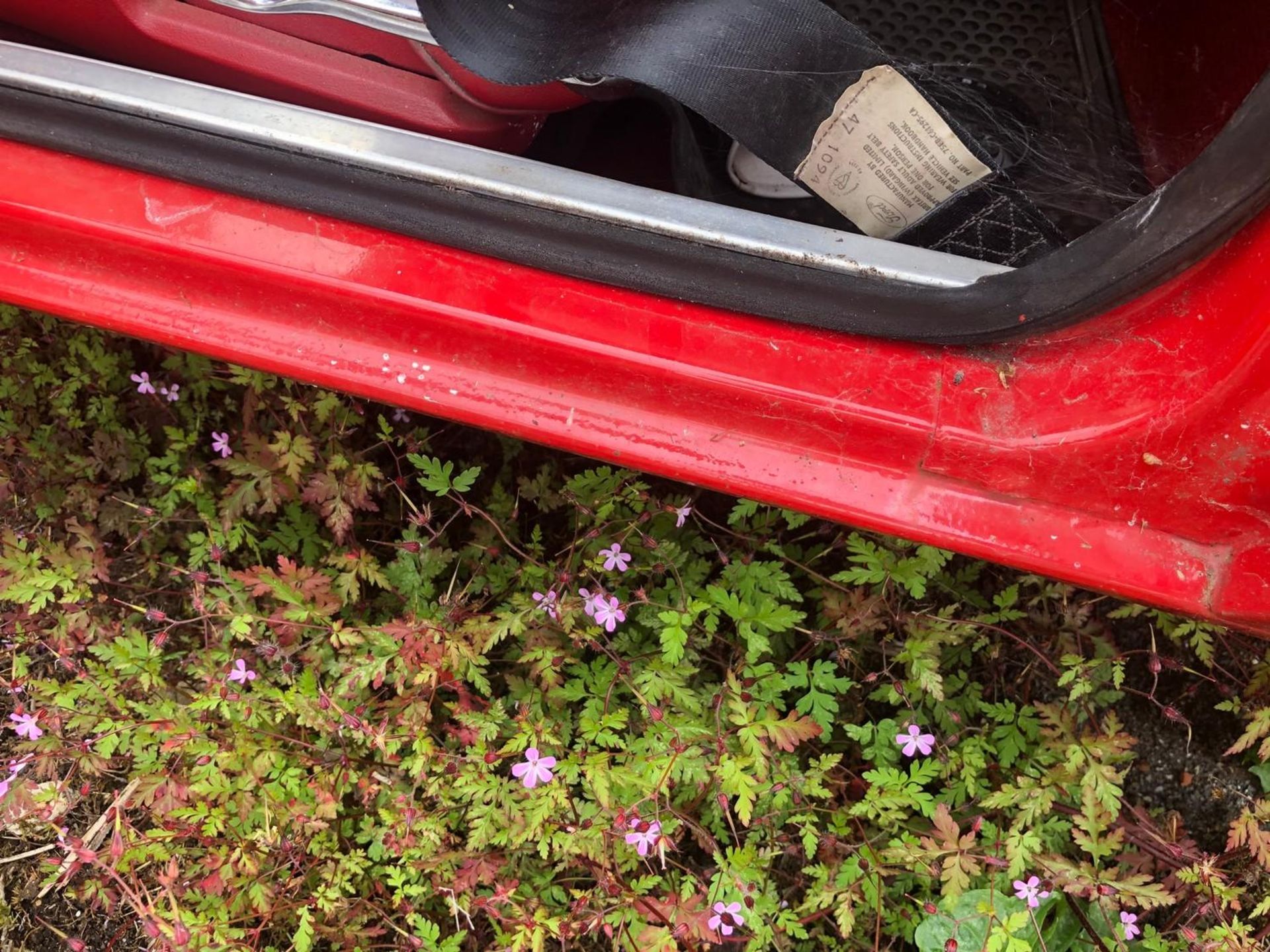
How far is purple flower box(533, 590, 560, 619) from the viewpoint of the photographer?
1763mm

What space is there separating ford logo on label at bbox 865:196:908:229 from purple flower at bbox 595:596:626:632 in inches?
32.8

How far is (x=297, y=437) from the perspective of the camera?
74.9 inches

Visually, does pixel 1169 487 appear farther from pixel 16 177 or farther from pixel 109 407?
pixel 109 407

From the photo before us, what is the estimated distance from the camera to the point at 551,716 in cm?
187

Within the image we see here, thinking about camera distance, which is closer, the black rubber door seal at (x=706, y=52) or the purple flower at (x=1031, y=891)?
the black rubber door seal at (x=706, y=52)

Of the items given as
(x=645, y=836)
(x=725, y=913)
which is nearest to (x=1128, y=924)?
(x=725, y=913)

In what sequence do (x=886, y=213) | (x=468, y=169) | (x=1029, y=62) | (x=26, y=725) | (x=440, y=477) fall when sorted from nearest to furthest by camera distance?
(x=468, y=169) < (x=886, y=213) < (x=26, y=725) < (x=440, y=477) < (x=1029, y=62)

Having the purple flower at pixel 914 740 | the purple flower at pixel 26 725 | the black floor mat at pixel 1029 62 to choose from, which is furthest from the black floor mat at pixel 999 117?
the purple flower at pixel 26 725

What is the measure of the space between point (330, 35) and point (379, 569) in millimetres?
1048

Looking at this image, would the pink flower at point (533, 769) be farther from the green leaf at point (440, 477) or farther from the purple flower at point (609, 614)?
the green leaf at point (440, 477)

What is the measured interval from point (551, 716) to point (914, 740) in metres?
0.73

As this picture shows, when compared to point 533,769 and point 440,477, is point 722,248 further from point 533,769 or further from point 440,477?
point 533,769

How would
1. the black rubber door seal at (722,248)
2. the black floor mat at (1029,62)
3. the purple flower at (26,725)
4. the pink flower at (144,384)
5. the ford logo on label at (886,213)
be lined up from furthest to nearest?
1. the pink flower at (144,384)
2. the black floor mat at (1029,62)
3. the purple flower at (26,725)
4. the ford logo on label at (886,213)
5. the black rubber door seal at (722,248)

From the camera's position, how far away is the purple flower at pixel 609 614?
1709mm
